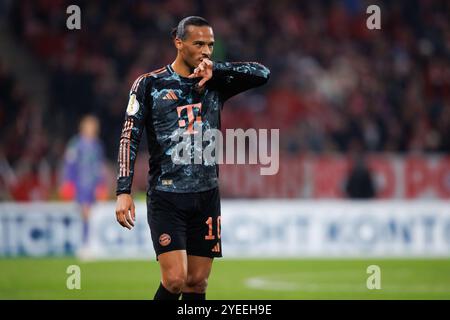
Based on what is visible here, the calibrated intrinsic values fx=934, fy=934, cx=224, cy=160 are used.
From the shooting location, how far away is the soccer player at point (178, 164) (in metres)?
6.68

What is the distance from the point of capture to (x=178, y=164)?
6.79 meters

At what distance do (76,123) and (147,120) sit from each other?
11.7 metres

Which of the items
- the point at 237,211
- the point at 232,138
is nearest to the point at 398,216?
the point at 237,211

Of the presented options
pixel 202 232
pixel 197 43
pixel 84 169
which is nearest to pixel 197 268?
pixel 202 232

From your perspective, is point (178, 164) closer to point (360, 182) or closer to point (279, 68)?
point (360, 182)

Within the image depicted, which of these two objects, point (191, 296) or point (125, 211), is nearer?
point (125, 211)

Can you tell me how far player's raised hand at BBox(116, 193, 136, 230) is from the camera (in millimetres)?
6461

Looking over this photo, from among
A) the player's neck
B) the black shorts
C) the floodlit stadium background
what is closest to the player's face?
the player's neck

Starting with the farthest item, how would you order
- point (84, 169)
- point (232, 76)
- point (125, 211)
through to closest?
point (84, 169), point (232, 76), point (125, 211)

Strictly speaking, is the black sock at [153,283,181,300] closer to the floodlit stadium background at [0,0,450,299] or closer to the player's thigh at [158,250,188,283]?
the player's thigh at [158,250,188,283]

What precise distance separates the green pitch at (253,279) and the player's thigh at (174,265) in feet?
11.3

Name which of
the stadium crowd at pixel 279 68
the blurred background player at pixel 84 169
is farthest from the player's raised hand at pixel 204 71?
the stadium crowd at pixel 279 68

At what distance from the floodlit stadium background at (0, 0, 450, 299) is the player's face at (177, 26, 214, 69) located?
14.6 feet

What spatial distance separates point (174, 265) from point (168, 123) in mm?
1029
